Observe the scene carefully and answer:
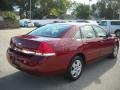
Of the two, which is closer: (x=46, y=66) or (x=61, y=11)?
(x=46, y=66)

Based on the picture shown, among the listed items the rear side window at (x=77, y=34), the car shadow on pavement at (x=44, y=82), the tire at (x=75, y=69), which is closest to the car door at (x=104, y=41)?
the car shadow on pavement at (x=44, y=82)

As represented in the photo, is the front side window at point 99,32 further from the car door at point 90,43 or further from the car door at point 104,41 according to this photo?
the car door at point 90,43

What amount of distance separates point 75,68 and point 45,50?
1.25 m

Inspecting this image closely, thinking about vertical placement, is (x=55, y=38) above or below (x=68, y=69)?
above

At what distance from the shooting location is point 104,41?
24.0 feet

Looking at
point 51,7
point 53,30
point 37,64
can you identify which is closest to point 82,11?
point 51,7

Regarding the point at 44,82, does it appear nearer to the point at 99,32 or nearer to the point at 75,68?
the point at 75,68

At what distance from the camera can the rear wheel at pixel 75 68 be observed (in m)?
5.68

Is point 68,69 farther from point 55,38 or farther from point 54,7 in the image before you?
point 54,7

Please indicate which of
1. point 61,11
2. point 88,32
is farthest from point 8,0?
point 88,32

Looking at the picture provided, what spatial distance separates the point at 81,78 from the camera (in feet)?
20.2

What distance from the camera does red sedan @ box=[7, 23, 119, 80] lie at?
5.02 m

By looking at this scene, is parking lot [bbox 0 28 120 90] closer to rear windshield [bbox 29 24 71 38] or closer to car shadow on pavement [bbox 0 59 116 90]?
car shadow on pavement [bbox 0 59 116 90]

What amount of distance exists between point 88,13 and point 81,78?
224ft
